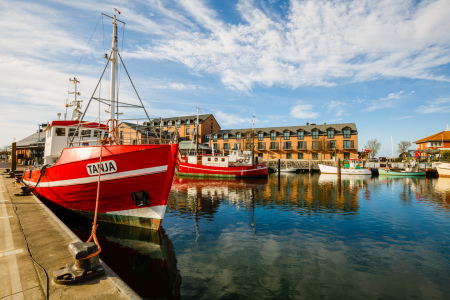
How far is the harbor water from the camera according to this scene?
6070 millimetres

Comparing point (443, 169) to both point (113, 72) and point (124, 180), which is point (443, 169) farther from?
point (113, 72)

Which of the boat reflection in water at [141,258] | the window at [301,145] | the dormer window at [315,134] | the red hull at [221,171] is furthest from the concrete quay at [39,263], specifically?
the dormer window at [315,134]

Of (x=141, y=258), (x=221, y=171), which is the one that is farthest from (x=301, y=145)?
(x=141, y=258)

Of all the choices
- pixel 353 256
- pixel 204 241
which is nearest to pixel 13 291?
pixel 204 241

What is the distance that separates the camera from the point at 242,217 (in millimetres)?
13188

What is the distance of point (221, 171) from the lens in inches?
1395

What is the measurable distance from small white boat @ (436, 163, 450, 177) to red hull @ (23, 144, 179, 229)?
166 feet

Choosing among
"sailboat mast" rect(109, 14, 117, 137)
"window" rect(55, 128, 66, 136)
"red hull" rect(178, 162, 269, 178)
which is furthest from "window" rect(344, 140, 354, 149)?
"window" rect(55, 128, 66, 136)

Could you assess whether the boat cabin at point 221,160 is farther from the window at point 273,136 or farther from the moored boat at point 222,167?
the window at point 273,136

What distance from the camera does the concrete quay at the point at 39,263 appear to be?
3.97 meters

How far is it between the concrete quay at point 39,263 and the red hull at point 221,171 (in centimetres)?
2708

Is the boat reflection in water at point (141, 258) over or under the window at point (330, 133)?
under

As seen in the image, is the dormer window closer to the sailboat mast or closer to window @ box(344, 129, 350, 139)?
window @ box(344, 129, 350, 139)

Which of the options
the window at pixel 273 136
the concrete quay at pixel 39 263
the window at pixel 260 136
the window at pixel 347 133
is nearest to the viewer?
the concrete quay at pixel 39 263
